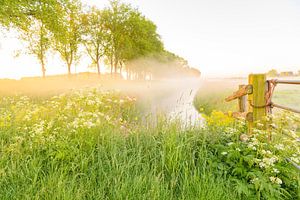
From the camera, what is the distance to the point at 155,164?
287 centimetres

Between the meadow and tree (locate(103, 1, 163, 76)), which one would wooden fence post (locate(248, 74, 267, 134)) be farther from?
tree (locate(103, 1, 163, 76))

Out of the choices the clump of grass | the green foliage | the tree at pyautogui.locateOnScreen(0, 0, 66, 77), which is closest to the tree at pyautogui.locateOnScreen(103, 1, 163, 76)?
the tree at pyautogui.locateOnScreen(0, 0, 66, 77)

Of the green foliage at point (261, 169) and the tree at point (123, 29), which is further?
the tree at point (123, 29)

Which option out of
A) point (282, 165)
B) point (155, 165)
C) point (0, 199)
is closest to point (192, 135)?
point (155, 165)

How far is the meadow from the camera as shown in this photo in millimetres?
2439

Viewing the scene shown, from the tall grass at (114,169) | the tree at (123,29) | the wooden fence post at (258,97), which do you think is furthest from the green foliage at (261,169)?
the tree at (123,29)

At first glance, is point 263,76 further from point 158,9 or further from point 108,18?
point 108,18

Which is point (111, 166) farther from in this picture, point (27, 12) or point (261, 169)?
point (27, 12)

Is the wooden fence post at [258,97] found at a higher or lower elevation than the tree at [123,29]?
lower

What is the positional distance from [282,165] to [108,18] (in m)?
31.5

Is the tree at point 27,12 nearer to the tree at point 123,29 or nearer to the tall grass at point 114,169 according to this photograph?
the tall grass at point 114,169

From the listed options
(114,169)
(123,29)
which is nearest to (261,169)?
(114,169)

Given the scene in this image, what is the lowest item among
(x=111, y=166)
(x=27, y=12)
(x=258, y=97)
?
(x=111, y=166)

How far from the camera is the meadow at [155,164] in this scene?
244 cm
